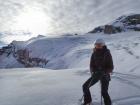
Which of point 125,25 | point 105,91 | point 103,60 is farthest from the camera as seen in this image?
point 125,25

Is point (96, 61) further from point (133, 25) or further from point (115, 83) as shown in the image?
point (133, 25)

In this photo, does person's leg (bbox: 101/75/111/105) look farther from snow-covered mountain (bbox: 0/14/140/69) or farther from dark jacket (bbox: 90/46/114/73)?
snow-covered mountain (bbox: 0/14/140/69)

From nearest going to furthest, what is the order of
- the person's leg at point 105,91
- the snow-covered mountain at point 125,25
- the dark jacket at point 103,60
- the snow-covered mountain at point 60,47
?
1. the person's leg at point 105,91
2. the dark jacket at point 103,60
3. the snow-covered mountain at point 60,47
4. the snow-covered mountain at point 125,25

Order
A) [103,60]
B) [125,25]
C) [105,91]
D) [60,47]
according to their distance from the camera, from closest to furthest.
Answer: [105,91] < [103,60] < [60,47] < [125,25]

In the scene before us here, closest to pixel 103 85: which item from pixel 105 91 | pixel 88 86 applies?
pixel 105 91

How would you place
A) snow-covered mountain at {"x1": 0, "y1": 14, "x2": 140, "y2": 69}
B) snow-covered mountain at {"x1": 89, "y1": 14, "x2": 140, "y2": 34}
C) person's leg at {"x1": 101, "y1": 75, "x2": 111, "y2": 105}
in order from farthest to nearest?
snow-covered mountain at {"x1": 89, "y1": 14, "x2": 140, "y2": 34} < snow-covered mountain at {"x1": 0, "y1": 14, "x2": 140, "y2": 69} < person's leg at {"x1": 101, "y1": 75, "x2": 111, "y2": 105}

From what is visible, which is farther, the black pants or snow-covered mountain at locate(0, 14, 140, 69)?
snow-covered mountain at locate(0, 14, 140, 69)

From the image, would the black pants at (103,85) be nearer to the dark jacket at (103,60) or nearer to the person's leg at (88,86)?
the person's leg at (88,86)

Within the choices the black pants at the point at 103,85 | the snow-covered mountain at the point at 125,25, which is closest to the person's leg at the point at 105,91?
the black pants at the point at 103,85

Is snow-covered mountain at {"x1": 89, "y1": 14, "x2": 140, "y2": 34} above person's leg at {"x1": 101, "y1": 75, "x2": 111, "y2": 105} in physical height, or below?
above

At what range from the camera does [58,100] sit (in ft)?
35.3

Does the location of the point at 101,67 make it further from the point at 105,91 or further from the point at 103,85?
the point at 105,91

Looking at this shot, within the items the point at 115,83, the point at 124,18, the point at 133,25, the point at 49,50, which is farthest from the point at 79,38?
the point at 115,83

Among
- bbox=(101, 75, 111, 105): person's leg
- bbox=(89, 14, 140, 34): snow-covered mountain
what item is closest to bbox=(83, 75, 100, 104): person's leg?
bbox=(101, 75, 111, 105): person's leg
